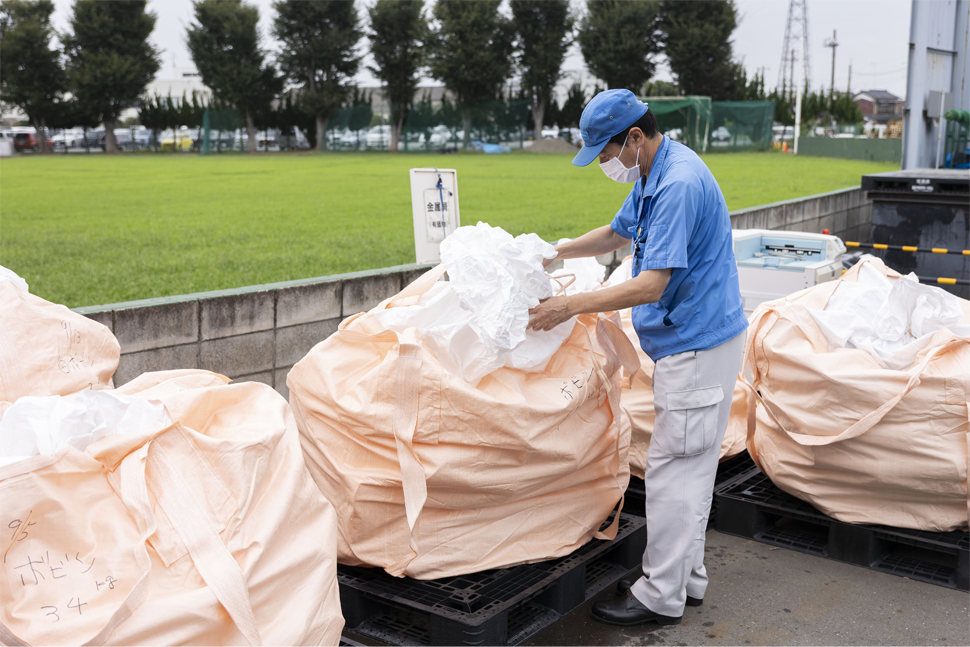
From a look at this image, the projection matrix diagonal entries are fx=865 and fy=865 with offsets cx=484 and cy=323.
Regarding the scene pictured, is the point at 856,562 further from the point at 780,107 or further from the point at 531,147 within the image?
the point at 780,107

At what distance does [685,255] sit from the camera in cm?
263

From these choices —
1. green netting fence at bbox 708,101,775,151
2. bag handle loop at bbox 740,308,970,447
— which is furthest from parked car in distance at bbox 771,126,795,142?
bag handle loop at bbox 740,308,970,447

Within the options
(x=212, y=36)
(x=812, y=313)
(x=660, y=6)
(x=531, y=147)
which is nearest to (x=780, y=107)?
(x=660, y=6)

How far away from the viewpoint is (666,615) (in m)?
2.88

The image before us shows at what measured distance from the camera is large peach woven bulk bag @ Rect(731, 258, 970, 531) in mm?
3061

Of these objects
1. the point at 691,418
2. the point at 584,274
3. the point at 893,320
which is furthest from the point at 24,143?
the point at 691,418

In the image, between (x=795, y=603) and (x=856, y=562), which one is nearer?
(x=795, y=603)

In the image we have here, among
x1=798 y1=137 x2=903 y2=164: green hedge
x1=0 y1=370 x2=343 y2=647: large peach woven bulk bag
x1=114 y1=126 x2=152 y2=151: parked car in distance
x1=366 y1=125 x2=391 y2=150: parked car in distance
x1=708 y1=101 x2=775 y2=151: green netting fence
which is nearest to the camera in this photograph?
x1=0 y1=370 x2=343 y2=647: large peach woven bulk bag

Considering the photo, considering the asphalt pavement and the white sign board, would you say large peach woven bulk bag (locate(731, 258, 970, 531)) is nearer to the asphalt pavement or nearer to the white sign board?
the asphalt pavement

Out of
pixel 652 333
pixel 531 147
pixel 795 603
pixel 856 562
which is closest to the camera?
pixel 652 333

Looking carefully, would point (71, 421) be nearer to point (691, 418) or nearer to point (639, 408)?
point (691, 418)

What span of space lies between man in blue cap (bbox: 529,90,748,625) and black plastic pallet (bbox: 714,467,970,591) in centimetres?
74

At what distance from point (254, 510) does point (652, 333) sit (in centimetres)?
142

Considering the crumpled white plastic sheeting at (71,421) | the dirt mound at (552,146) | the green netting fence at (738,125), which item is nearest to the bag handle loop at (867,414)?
the crumpled white plastic sheeting at (71,421)
